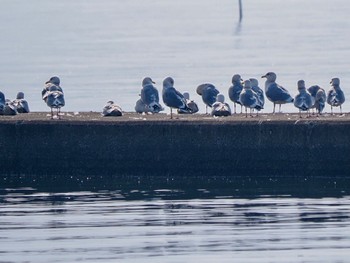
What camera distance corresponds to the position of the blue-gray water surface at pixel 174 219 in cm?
1678

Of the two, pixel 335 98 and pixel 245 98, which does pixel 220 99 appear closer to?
pixel 245 98

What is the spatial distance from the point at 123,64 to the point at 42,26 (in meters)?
39.0

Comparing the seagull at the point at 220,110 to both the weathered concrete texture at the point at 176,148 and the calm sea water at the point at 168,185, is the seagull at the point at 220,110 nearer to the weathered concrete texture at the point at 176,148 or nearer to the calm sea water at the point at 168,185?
the weathered concrete texture at the point at 176,148

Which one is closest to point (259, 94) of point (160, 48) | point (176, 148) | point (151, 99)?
point (151, 99)

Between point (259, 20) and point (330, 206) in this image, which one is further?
point (259, 20)

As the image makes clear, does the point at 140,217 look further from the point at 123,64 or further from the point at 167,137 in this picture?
the point at 123,64

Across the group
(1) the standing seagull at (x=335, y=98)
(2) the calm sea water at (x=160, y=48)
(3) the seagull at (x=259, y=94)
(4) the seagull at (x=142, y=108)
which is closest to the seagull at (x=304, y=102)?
(3) the seagull at (x=259, y=94)

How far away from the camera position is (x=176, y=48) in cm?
6894

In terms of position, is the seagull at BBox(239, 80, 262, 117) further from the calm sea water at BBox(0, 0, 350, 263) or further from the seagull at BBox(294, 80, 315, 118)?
the calm sea water at BBox(0, 0, 350, 263)

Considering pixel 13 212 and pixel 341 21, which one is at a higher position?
pixel 341 21

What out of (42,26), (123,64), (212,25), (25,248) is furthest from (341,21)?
(25,248)

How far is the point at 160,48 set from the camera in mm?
69375

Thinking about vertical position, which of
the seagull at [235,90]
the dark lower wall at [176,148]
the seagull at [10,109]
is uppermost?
the seagull at [235,90]

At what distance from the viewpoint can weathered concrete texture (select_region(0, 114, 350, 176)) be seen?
2234cm
